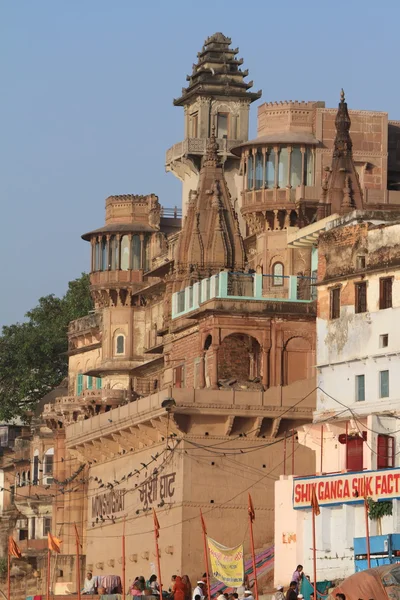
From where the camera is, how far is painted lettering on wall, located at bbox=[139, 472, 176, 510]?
57250 millimetres

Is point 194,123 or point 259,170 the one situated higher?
point 194,123

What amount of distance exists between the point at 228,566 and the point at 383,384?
24.5 ft

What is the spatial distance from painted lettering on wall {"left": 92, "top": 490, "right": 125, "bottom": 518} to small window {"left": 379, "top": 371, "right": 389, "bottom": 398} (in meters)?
13.2

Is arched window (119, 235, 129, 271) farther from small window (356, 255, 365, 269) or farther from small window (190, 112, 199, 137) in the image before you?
small window (356, 255, 365, 269)

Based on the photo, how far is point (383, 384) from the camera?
2047 inches

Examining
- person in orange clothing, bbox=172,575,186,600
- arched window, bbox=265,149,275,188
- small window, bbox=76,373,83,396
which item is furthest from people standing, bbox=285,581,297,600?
small window, bbox=76,373,83,396

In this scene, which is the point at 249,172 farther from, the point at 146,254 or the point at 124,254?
the point at 124,254

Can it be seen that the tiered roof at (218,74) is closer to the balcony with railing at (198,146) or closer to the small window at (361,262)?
the balcony with railing at (198,146)

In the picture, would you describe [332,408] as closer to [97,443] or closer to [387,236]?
[387,236]

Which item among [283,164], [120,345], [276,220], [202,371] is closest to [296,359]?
[202,371]

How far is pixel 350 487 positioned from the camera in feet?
166

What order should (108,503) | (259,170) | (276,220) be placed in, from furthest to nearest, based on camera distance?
(259,170) < (276,220) < (108,503)

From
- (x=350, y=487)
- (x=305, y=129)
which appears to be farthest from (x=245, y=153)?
(x=350, y=487)

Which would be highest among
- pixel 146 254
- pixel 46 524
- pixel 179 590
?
pixel 146 254
